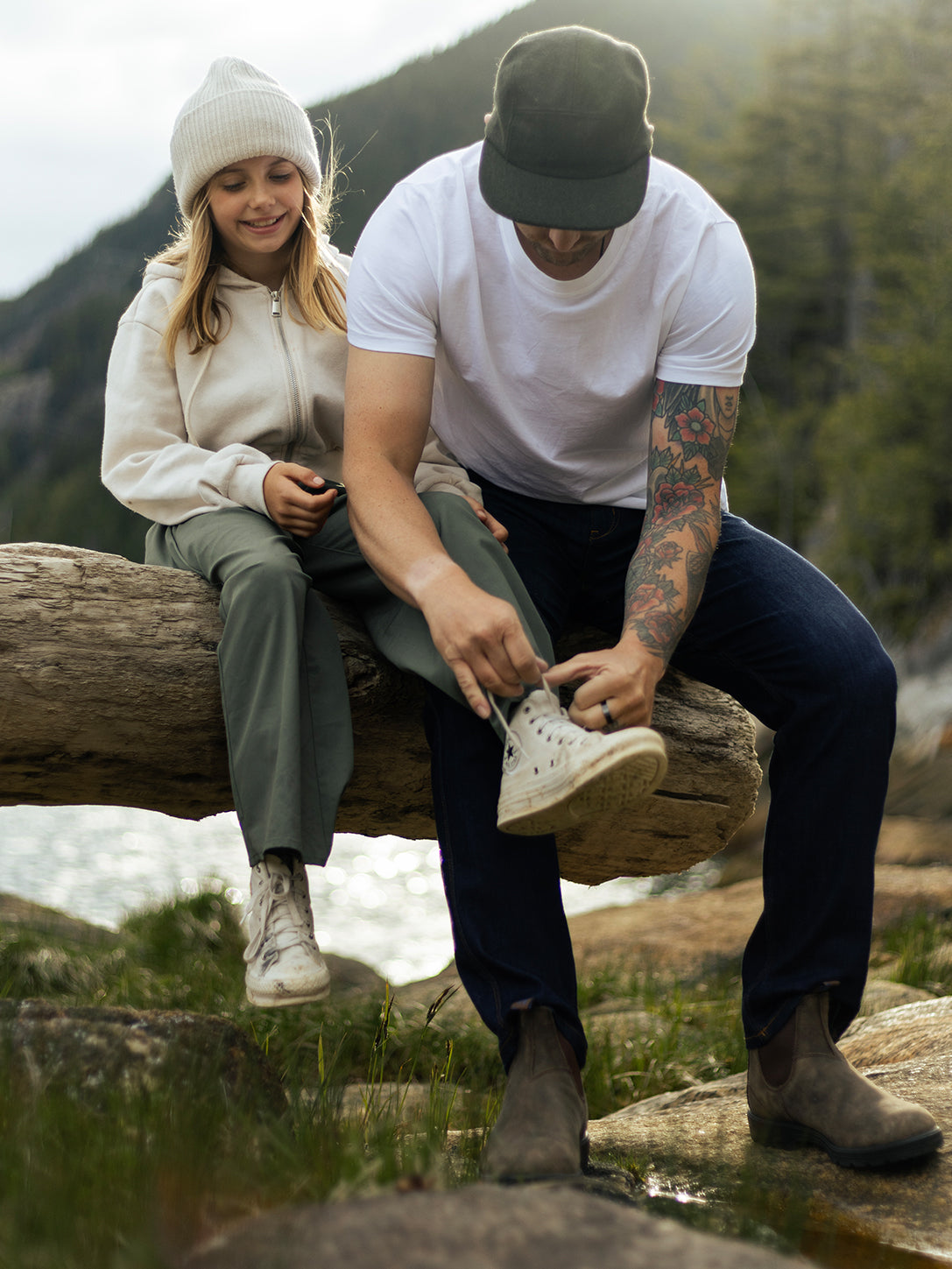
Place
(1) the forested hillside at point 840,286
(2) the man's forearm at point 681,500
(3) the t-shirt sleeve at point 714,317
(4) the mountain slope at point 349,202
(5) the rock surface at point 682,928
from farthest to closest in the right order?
(4) the mountain slope at point 349,202 → (1) the forested hillside at point 840,286 → (5) the rock surface at point 682,928 → (3) the t-shirt sleeve at point 714,317 → (2) the man's forearm at point 681,500

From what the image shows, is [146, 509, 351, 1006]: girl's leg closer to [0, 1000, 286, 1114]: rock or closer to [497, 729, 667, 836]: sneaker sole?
[0, 1000, 286, 1114]: rock

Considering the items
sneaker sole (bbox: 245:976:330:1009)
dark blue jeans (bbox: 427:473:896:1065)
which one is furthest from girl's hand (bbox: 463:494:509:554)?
sneaker sole (bbox: 245:976:330:1009)

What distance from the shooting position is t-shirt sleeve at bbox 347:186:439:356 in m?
2.23

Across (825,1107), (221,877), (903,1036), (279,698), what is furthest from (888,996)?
(221,877)

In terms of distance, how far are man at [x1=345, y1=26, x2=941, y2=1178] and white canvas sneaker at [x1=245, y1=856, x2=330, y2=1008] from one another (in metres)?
0.30

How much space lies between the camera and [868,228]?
29688mm

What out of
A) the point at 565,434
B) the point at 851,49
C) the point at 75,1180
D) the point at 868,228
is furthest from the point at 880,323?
the point at 75,1180

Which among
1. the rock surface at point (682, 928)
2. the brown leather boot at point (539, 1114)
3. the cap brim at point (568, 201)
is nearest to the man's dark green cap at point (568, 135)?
the cap brim at point (568, 201)

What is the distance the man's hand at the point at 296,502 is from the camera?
2352mm

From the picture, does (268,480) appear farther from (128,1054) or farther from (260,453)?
(128,1054)

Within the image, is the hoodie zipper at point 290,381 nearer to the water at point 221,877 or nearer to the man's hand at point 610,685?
the man's hand at point 610,685

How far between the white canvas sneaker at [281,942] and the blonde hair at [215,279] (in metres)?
1.25

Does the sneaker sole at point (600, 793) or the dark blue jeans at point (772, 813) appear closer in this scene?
the sneaker sole at point (600, 793)

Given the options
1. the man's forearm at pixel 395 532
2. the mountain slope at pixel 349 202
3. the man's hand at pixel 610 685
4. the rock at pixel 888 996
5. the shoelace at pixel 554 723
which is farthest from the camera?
the mountain slope at pixel 349 202
